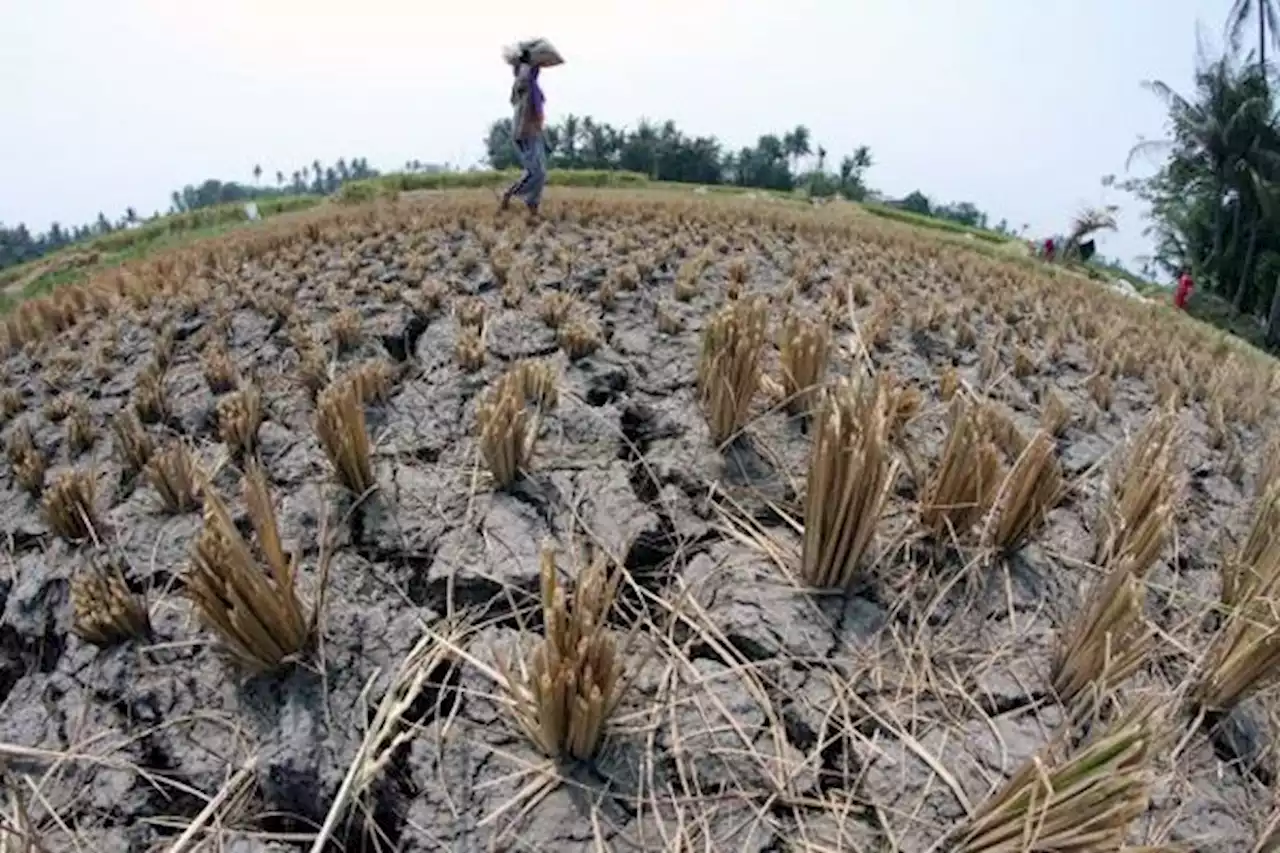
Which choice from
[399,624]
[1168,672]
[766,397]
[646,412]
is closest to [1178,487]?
[1168,672]

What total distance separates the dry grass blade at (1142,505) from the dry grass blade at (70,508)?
9.90 ft

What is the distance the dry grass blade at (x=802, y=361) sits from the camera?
Answer: 8.89ft

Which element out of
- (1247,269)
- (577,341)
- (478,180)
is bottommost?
(1247,269)

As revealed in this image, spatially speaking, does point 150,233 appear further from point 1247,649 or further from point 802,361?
point 1247,649

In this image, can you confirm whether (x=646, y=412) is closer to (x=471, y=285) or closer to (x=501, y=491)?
(x=501, y=491)

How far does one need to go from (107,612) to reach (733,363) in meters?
1.83

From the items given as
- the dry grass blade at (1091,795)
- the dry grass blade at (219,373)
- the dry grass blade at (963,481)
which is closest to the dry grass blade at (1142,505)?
the dry grass blade at (963,481)

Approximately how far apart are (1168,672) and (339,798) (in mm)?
1802

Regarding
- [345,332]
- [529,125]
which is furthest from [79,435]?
[529,125]

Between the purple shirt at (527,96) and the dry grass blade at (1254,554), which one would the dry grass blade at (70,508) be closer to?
the dry grass blade at (1254,554)

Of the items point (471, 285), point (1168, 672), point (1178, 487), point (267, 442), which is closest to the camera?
point (1168, 672)

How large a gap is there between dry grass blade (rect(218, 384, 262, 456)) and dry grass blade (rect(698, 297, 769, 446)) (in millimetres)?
1639

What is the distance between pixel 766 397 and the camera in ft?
9.48

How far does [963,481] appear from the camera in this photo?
7.06ft
